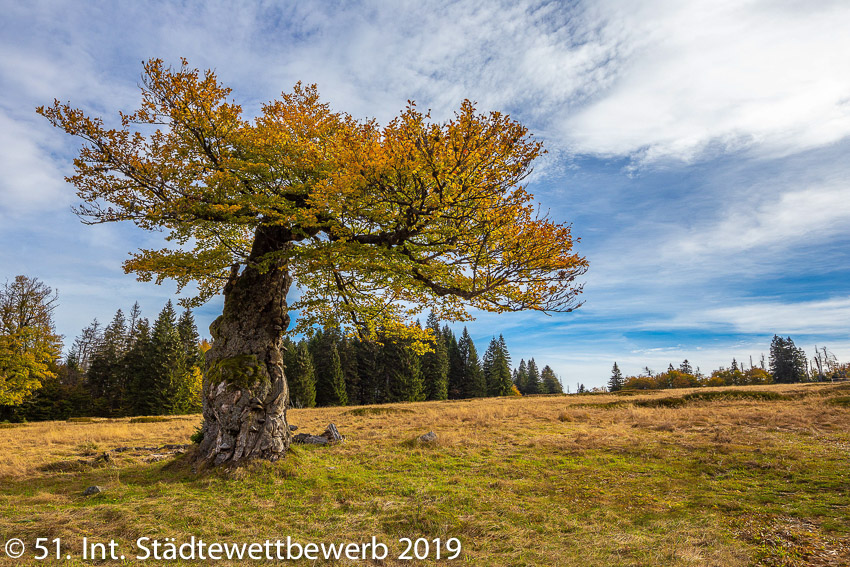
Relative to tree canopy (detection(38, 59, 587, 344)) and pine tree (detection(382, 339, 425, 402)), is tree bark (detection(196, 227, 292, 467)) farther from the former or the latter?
pine tree (detection(382, 339, 425, 402))

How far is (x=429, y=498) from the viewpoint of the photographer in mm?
9039

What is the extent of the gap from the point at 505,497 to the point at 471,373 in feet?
199

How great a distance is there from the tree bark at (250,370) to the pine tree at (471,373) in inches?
2274

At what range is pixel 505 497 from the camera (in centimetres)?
912

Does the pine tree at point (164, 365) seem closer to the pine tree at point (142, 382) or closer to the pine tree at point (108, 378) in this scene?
the pine tree at point (142, 382)

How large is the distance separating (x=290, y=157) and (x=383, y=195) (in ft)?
16.1

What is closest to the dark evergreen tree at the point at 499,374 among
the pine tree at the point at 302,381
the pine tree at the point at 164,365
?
the pine tree at the point at 302,381

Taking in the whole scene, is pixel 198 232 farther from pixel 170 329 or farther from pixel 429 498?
pixel 170 329

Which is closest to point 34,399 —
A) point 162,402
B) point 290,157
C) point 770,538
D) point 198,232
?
point 162,402

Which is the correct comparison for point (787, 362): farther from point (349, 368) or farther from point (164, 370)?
point (164, 370)

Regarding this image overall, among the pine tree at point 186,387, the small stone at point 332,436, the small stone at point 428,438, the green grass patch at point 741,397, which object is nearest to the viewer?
the small stone at point 428,438

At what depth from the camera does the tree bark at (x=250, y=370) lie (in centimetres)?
1144

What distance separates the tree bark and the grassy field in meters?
0.74

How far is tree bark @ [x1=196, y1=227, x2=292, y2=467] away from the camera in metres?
11.4
